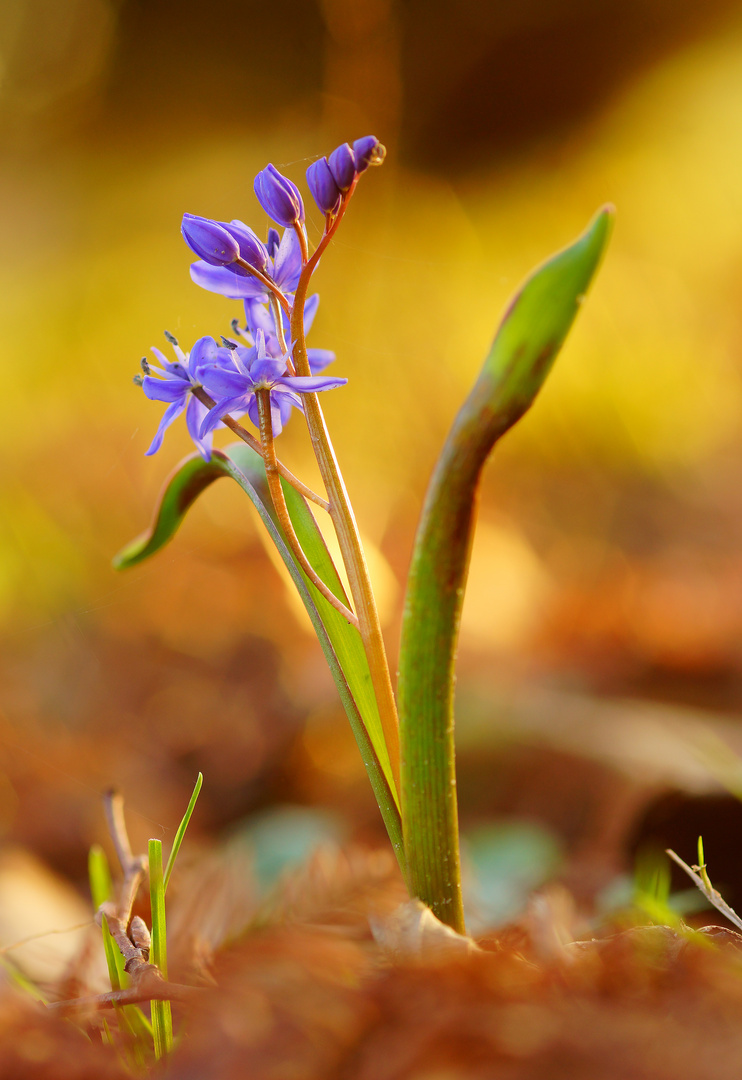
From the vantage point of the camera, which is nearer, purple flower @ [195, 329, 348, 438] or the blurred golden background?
purple flower @ [195, 329, 348, 438]

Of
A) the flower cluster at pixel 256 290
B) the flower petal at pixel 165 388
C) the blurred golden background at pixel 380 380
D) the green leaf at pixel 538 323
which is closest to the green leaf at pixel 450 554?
the green leaf at pixel 538 323

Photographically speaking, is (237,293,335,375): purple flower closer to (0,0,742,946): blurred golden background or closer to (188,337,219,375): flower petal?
(188,337,219,375): flower petal

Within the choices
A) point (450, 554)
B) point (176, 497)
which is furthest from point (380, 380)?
point (450, 554)

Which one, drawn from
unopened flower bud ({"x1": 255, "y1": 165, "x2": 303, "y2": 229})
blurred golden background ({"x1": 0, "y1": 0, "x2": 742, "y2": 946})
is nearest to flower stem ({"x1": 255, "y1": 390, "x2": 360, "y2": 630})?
unopened flower bud ({"x1": 255, "y1": 165, "x2": 303, "y2": 229})

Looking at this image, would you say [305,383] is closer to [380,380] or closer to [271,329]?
→ [271,329]

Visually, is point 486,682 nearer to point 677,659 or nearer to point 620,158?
point 677,659

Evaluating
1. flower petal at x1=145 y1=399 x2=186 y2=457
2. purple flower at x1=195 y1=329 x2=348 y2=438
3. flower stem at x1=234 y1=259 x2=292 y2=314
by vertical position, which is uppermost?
flower stem at x1=234 y1=259 x2=292 y2=314

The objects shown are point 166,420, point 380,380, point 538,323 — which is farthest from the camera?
point 380,380
